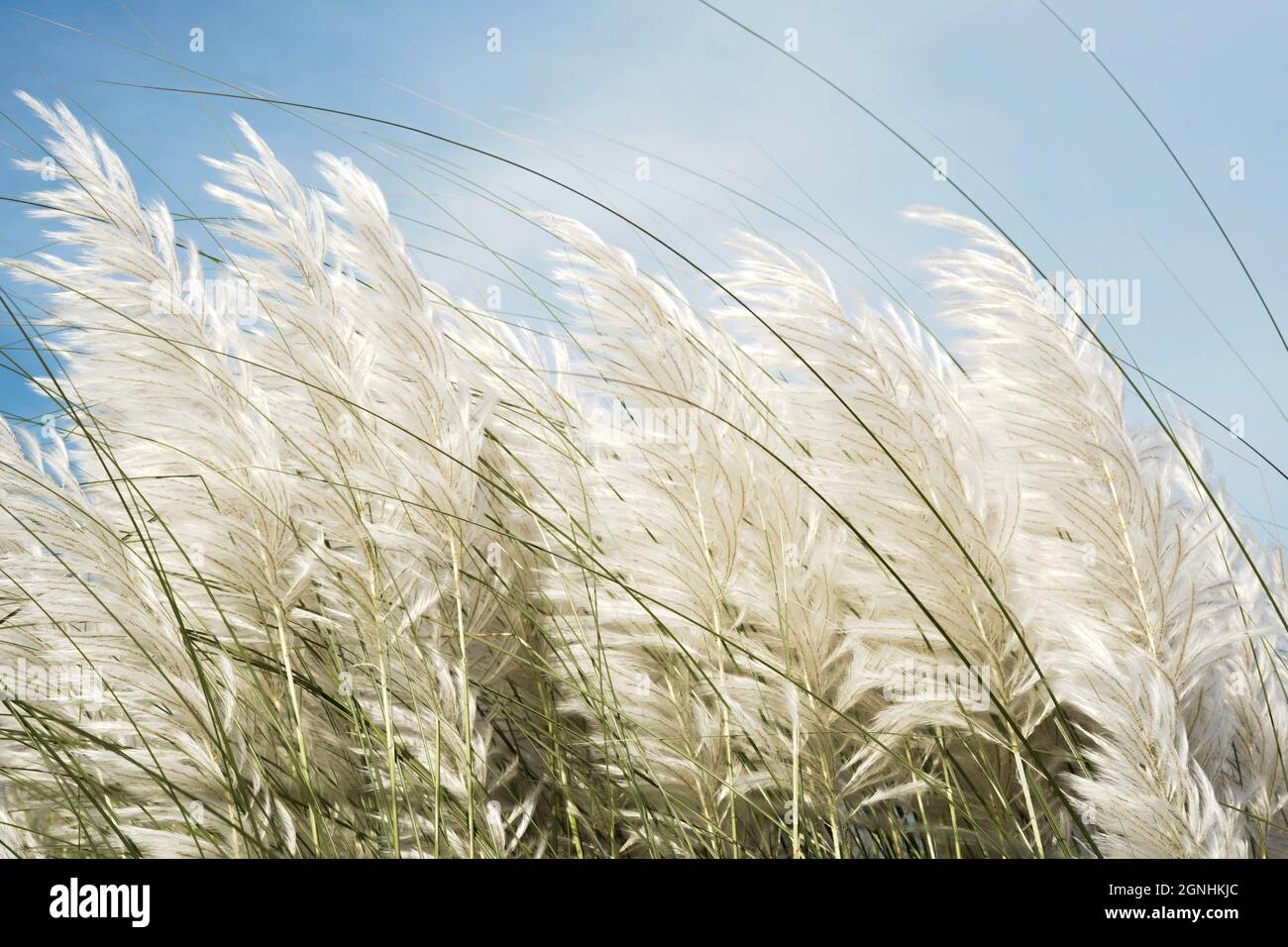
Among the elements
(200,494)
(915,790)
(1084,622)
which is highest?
(200,494)

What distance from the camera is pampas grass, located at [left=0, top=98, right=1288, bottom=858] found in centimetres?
142

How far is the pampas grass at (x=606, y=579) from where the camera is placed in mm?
1420

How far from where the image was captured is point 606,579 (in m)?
1.61

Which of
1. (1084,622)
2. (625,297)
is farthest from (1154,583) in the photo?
(625,297)

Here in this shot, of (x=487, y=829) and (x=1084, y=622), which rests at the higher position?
(x=1084, y=622)

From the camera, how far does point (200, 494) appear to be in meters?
1.65
